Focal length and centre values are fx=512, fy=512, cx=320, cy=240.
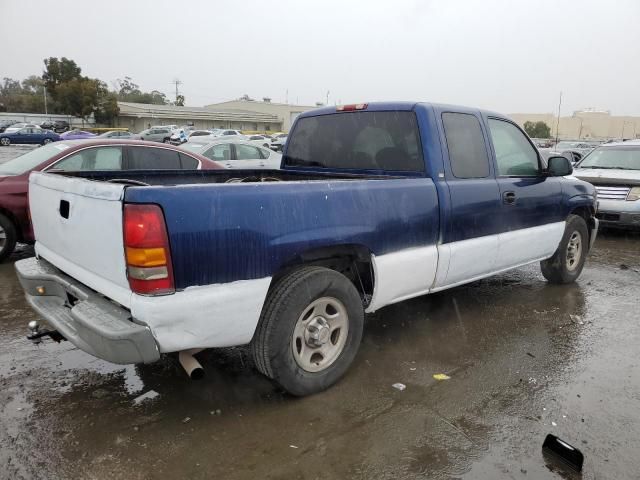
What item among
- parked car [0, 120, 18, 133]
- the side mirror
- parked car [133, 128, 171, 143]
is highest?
parked car [0, 120, 18, 133]

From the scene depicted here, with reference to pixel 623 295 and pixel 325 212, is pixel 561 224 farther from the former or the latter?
pixel 325 212

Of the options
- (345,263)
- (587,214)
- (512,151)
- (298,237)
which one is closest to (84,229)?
(298,237)

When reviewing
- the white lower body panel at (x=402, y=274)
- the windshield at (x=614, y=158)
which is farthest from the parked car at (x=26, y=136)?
the white lower body panel at (x=402, y=274)

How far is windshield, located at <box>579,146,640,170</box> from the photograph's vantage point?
9883 millimetres

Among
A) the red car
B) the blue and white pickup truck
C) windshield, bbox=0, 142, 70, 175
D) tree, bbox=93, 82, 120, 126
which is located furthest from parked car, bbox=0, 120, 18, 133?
the blue and white pickup truck

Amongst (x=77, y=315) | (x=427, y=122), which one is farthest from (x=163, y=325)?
(x=427, y=122)

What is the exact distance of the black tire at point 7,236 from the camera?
6.32 metres

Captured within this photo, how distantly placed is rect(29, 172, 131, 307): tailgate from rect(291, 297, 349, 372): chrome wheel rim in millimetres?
1106

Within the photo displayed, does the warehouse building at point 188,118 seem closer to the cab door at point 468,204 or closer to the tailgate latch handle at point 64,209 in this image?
the cab door at point 468,204

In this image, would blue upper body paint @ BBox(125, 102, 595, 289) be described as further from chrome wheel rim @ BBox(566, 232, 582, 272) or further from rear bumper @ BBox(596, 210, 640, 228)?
rear bumper @ BBox(596, 210, 640, 228)

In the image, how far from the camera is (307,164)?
487 centimetres

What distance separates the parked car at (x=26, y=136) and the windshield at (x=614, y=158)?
37407 millimetres

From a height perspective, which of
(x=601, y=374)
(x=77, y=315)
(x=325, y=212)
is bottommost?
(x=601, y=374)

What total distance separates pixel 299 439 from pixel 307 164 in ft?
8.89
